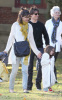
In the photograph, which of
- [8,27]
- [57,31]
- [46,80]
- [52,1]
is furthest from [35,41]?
[8,27]

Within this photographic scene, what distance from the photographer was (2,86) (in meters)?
10.4

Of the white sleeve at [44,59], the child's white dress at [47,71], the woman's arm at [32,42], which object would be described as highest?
the woman's arm at [32,42]

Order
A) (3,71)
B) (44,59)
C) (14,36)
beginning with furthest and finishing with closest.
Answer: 1. (44,59)
2. (14,36)
3. (3,71)

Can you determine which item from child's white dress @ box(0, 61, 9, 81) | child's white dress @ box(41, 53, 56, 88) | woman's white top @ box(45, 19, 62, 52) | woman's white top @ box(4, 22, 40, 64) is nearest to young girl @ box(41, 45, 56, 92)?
child's white dress @ box(41, 53, 56, 88)

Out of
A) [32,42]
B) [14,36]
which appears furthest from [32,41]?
[14,36]

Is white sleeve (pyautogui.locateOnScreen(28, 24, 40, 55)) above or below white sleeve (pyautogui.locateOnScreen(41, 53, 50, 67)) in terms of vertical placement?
above

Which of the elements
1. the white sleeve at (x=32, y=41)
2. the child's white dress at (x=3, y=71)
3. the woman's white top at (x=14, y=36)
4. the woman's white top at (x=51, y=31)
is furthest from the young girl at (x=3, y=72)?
the woman's white top at (x=51, y=31)

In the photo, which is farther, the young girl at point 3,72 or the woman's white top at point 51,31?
the woman's white top at point 51,31

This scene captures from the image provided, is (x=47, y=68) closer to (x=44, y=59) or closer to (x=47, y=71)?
(x=47, y=71)

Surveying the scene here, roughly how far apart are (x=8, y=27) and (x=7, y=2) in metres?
1.14

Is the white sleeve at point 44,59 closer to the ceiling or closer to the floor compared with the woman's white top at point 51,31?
closer to the floor

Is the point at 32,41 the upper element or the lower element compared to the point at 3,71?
upper

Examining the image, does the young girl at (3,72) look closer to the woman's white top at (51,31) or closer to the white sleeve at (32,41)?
the white sleeve at (32,41)

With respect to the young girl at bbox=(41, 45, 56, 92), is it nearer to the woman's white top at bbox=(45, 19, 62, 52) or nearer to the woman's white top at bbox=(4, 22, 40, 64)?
the woman's white top at bbox=(4, 22, 40, 64)
